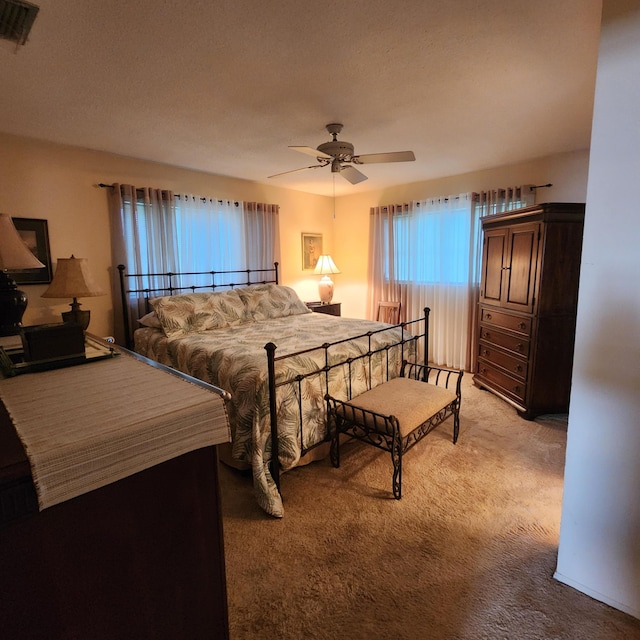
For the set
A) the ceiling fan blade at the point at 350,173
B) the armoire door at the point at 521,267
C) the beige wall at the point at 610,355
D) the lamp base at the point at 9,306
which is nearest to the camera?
the beige wall at the point at 610,355

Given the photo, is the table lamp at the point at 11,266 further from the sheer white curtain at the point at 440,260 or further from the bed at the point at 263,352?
the sheer white curtain at the point at 440,260

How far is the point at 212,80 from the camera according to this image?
2.13m

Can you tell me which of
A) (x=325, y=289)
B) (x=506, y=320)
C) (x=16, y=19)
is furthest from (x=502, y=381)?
(x=16, y=19)

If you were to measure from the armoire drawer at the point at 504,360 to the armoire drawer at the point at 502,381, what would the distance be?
0.06 meters

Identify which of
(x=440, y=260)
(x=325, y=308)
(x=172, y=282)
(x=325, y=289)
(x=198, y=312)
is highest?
(x=440, y=260)

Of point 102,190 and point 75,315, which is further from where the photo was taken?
point 102,190

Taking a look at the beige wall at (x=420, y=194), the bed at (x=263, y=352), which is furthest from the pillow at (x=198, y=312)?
the beige wall at (x=420, y=194)

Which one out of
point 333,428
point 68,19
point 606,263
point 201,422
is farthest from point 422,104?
point 201,422

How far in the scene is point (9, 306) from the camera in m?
1.98

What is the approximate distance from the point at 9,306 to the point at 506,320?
3713 mm

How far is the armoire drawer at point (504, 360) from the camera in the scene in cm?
326

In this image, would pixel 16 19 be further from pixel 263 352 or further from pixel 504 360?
pixel 504 360

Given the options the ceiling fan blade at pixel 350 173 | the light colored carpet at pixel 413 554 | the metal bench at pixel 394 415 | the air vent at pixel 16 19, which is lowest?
the light colored carpet at pixel 413 554

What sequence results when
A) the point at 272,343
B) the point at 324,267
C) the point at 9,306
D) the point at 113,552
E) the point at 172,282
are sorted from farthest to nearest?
the point at 324,267, the point at 172,282, the point at 272,343, the point at 9,306, the point at 113,552
